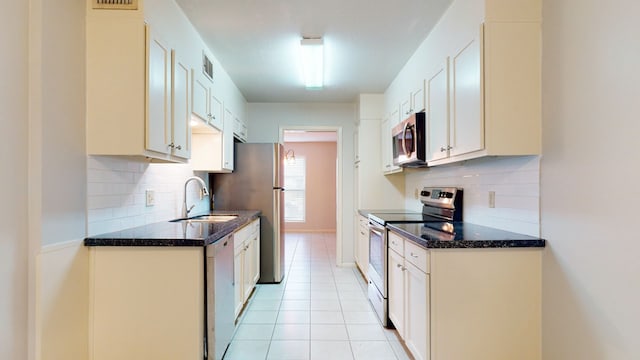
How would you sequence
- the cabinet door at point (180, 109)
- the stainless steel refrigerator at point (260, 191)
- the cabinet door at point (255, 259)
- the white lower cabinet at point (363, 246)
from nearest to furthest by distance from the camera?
the cabinet door at point (180, 109)
the cabinet door at point (255, 259)
the white lower cabinet at point (363, 246)
the stainless steel refrigerator at point (260, 191)

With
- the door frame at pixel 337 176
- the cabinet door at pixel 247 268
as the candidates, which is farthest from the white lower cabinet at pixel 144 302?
the door frame at pixel 337 176

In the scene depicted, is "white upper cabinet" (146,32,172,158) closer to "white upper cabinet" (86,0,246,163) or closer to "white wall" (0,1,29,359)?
"white upper cabinet" (86,0,246,163)

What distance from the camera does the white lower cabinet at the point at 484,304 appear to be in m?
1.77

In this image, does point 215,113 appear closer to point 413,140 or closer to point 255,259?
point 255,259

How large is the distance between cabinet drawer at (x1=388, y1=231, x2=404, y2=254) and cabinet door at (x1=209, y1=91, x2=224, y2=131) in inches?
75.2

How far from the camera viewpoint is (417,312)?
199 centimetres

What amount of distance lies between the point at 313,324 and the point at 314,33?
2.44 metres

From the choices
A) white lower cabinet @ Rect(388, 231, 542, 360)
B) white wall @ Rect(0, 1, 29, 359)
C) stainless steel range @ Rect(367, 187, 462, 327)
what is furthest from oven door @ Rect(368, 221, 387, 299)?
white wall @ Rect(0, 1, 29, 359)

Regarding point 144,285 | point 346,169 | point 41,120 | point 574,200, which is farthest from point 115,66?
point 346,169

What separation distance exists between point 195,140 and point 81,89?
1.65 meters

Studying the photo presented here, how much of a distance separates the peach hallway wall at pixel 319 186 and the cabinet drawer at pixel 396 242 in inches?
236

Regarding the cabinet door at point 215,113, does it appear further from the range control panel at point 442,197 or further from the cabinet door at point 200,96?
the range control panel at point 442,197

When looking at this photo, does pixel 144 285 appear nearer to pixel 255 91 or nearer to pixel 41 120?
pixel 41 120

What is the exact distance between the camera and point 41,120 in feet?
4.93
